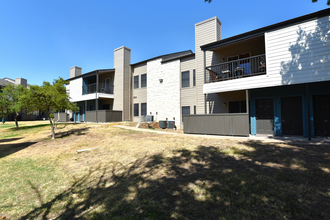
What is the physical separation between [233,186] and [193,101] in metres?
11.3

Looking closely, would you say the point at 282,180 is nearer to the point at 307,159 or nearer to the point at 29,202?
the point at 307,159

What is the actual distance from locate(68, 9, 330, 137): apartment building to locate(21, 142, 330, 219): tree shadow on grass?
4.44 meters

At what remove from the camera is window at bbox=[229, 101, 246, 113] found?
1192cm

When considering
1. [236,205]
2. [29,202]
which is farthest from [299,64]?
[29,202]

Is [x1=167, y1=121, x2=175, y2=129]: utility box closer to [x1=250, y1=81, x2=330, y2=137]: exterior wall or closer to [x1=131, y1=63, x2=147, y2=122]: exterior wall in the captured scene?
[x1=131, y1=63, x2=147, y2=122]: exterior wall

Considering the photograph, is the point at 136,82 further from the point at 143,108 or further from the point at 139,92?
the point at 143,108

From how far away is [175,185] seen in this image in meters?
3.79

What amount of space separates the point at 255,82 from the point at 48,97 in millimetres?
13033

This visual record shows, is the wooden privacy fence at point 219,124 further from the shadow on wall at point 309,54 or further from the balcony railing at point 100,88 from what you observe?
the balcony railing at point 100,88

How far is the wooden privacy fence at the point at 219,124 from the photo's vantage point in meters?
9.24

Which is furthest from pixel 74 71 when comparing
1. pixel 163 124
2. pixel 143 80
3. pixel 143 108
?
pixel 163 124

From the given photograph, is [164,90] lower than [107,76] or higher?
lower

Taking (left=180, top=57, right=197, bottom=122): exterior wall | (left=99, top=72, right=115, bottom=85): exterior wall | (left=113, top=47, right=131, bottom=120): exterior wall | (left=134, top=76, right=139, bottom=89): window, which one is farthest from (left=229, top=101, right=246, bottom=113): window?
(left=99, top=72, right=115, bottom=85): exterior wall

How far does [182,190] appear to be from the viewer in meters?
3.55
